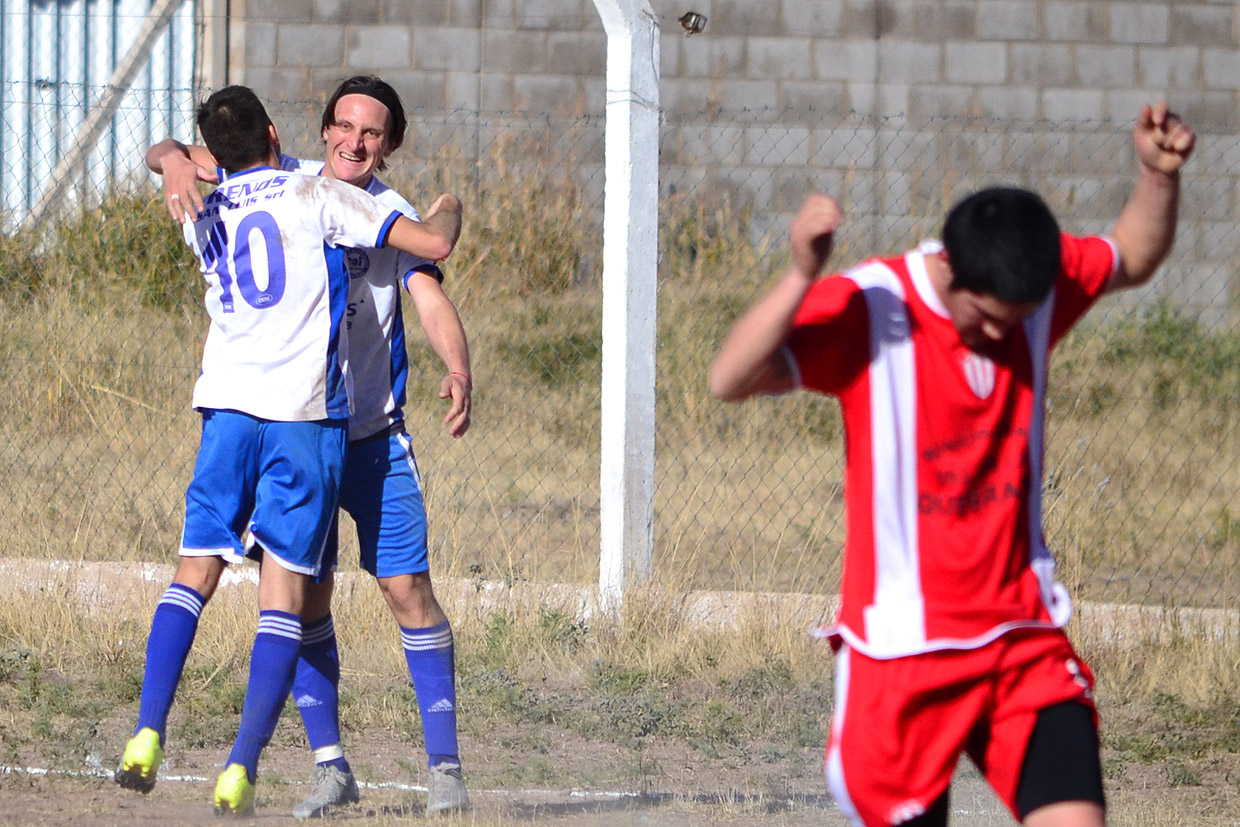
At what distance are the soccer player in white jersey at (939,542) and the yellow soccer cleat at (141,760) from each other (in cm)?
178

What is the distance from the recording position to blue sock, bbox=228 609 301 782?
3.50 m

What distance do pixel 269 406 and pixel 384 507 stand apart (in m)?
0.47

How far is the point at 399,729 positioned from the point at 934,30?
7425mm

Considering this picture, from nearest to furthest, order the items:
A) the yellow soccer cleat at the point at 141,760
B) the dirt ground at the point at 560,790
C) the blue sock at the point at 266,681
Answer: the yellow soccer cleat at the point at 141,760 < the blue sock at the point at 266,681 < the dirt ground at the point at 560,790

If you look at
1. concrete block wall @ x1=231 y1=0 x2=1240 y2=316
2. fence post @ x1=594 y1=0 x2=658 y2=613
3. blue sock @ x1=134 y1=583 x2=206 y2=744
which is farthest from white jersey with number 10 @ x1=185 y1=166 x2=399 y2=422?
concrete block wall @ x1=231 y1=0 x2=1240 y2=316

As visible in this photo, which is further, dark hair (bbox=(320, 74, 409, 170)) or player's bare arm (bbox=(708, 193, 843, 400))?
dark hair (bbox=(320, 74, 409, 170))

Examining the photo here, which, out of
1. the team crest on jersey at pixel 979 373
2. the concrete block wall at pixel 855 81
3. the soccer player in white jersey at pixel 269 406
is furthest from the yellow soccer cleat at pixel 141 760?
the concrete block wall at pixel 855 81

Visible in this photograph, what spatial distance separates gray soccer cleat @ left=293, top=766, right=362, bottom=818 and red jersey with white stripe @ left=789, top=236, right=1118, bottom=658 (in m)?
1.97

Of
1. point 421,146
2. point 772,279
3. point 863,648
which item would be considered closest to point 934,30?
point 772,279

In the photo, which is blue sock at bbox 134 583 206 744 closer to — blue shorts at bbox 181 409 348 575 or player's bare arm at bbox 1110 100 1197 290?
blue shorts at bbox 181 409 348 575

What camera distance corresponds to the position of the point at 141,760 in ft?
11.1

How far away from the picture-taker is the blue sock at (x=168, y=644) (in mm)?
3547

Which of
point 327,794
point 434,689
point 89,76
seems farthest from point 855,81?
point 327,794

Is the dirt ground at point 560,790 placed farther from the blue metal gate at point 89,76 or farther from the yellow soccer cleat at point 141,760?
the blue metal gate at point 89,76
